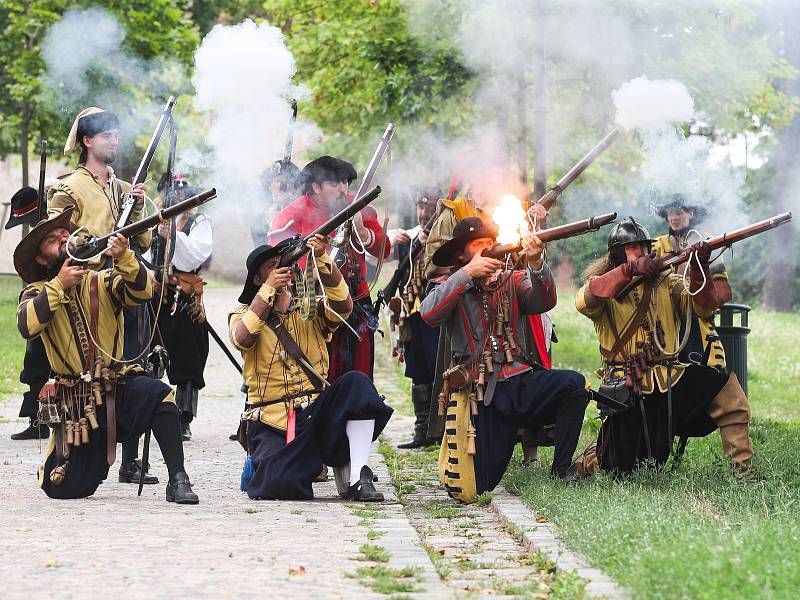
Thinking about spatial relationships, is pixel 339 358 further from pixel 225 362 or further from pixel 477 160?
pixel 225 362

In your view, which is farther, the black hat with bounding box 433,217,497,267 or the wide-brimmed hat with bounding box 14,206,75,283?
the black hat with bounding box 433,217,497,267

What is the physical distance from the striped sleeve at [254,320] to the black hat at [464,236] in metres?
0.98

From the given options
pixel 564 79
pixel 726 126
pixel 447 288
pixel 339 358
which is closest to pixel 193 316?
pixel 339 358

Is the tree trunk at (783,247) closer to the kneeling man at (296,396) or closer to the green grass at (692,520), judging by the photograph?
the green grass at (692,520)

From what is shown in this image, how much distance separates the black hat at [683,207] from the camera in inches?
323

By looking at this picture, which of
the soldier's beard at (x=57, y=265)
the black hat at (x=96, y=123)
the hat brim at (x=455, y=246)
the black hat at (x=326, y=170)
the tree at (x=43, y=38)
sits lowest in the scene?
the soldier's beard at (x=57, y=265)

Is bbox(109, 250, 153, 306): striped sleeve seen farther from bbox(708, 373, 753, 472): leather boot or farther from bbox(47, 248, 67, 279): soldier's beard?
bbox(708, 373, 753, 472): leather boot

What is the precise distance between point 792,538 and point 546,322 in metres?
4.02

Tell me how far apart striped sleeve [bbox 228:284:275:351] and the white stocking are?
72 centimetres

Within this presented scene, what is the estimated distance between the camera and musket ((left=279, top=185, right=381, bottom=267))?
7.60m

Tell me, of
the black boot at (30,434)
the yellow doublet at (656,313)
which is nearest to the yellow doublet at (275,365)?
the yellow doublet at (656,313)

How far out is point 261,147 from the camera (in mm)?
9766

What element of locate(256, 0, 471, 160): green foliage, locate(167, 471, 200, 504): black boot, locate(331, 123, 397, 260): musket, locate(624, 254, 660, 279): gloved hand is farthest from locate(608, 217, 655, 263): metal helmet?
locate(256, 0, 471, 160): green foliage

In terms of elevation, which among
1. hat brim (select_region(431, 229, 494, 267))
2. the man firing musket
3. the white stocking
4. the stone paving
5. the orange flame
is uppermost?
the orange flame
